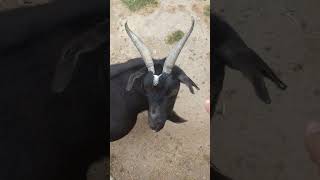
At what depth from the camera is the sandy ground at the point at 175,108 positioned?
1.95 m

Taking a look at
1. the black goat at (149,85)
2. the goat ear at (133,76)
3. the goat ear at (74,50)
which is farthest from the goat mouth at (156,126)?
Answer: the goat ear at (74,50)

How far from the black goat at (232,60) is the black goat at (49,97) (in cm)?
46

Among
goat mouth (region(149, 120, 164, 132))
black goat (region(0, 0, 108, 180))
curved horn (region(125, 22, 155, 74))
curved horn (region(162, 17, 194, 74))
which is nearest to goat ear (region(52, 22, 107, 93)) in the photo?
black goat (region(0, 0, 108, 180))

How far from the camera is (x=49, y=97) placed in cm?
204

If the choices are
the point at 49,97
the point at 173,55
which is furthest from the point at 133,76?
the point at 49,97

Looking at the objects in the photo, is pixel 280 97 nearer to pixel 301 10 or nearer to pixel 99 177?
pixel 301 10

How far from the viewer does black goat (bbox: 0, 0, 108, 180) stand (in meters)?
2.01

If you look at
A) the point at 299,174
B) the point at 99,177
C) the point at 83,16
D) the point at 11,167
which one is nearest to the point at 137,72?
the point at 83,16

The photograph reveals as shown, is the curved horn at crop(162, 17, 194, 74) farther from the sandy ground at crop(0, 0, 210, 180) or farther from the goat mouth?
the goat mouth

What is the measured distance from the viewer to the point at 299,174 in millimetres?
2012

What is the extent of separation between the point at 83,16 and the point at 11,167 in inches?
27.5

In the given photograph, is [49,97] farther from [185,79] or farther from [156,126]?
[185,79]

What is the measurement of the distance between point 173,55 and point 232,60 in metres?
0.25

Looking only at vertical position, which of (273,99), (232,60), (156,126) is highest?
(232,60)
